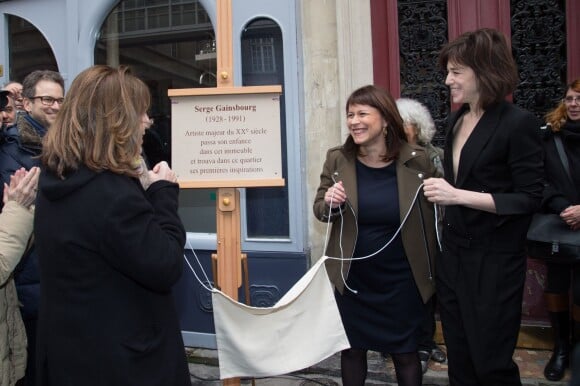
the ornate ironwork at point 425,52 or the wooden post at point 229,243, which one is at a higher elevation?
the ornate ironwork at point 425,52

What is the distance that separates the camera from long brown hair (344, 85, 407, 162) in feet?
9.28

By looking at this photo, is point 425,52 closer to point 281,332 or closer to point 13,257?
point 281,332

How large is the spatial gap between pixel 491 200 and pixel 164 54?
3525 mm

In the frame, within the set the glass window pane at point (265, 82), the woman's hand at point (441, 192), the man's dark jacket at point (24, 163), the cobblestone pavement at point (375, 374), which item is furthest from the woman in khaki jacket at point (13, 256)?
the glass window pane at point (265, 82)

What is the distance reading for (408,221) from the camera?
2.79 m

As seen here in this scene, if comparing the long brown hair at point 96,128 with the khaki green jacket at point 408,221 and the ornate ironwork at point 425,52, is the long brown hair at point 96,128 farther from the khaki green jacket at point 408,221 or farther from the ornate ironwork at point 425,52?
the ornate ironwork at point 425,52

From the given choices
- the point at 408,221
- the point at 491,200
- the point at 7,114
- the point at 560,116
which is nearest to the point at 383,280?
the point at 408,221

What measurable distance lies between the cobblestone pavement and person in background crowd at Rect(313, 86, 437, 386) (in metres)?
1.11

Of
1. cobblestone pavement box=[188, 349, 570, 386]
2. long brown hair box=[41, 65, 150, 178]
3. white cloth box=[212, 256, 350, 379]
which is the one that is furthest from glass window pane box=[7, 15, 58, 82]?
long brown hair box=[41, 65, 150, 178]

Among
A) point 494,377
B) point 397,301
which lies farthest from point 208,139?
point 494,377

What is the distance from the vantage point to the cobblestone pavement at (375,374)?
386 centimetres

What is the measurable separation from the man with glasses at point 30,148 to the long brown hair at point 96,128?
0.83 meters

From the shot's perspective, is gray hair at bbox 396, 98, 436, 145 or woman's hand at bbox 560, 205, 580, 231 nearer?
woman's hand at bbox 560, 205, 580, 231

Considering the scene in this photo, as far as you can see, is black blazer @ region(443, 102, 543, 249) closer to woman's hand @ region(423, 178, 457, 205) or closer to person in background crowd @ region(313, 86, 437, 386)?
woman's hand @ region(423, 178, 457, 205)
